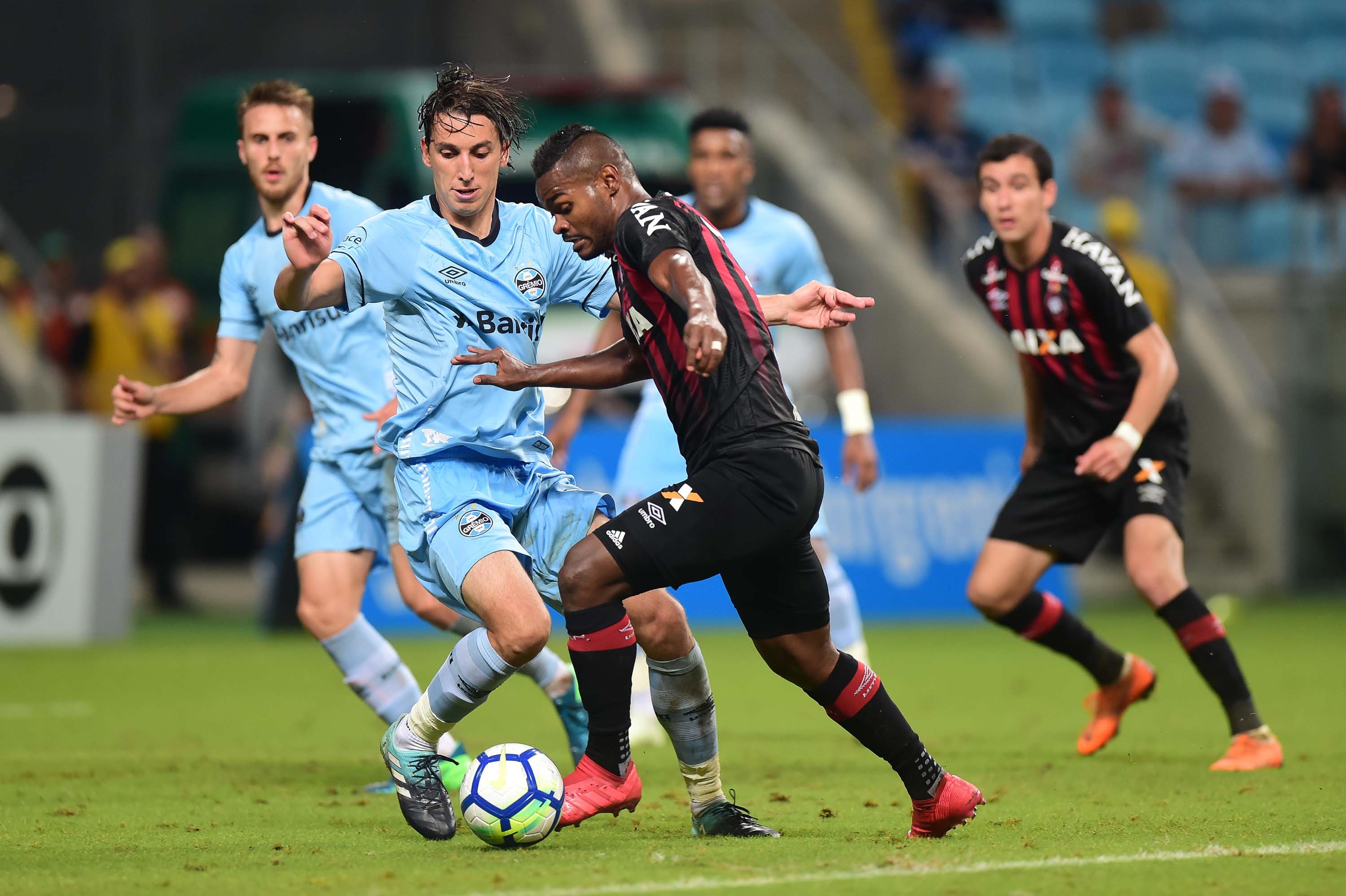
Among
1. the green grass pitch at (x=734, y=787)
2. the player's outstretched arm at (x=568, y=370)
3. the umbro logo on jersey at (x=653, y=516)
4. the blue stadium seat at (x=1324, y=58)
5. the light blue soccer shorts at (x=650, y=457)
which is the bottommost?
the green grass pitch at (x=734, y=787)

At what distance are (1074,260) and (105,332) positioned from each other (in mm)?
9834

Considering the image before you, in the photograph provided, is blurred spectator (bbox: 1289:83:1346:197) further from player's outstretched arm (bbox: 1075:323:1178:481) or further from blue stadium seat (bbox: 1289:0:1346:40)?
player's outstretched arm (bbox: 1075:323:1178:481)

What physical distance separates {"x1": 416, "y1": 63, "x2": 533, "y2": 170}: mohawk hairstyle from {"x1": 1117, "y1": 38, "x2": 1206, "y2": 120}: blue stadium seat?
15255 mm

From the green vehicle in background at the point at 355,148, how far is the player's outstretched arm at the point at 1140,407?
6448 mm

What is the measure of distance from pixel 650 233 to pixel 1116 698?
3642 millimetres

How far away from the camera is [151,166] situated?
20.0 m

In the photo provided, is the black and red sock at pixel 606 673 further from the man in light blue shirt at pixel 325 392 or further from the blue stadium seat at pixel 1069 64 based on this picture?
the blue stadium seat at pixel 1069 64

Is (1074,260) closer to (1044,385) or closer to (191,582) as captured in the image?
(1044,385)

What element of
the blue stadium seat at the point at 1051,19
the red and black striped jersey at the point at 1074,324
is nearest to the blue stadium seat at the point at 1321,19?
the blue stadium seat at the point at 1051,19

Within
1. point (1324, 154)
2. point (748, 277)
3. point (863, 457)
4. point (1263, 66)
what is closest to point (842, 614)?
point (863, 457)

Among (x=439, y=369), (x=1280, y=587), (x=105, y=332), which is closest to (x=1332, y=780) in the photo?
(x=439, y=369)

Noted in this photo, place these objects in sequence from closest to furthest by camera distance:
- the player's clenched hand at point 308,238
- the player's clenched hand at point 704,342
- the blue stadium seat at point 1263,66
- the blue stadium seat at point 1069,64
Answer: the player's clenched hand at point 704,342 → the player's clenched hand at point 308,238 → the blue stadium seat at point 1069,64 → the blue stadium seat at point 1263,66

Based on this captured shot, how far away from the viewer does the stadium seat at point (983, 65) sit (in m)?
19.5

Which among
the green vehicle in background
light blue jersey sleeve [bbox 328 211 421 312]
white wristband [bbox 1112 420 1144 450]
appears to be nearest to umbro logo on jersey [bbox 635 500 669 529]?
light blue jersey sleeve [bbox 328 211 421 312]
